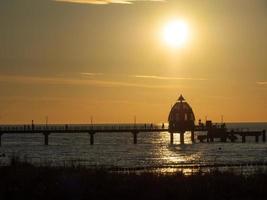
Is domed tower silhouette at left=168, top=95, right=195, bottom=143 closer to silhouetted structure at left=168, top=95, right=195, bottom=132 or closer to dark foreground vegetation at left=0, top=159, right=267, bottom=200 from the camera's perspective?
silhouetted structure at left=168, top=95, right=195, bottom=132

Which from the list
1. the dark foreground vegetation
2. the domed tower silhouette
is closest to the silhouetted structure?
the domed tower silhouette

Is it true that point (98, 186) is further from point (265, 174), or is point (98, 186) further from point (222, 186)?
point (265, 174)

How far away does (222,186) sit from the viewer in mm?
28719

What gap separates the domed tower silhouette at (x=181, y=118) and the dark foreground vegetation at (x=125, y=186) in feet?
368

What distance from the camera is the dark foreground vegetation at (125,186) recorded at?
Answer: 87.6 feet

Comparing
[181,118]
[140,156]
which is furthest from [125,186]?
[181,118]

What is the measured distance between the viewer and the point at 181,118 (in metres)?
145

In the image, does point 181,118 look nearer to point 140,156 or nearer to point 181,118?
point 181,118

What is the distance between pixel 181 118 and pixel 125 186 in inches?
4622

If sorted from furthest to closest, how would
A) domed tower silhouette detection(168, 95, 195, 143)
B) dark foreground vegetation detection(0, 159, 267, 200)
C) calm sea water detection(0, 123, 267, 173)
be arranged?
domed tower silhouette detection(168, 95, 195, 143)
calm sea water detection(0, 123, 267, 173)
dark foreground vegetation detection(0, 159, 267, 200)

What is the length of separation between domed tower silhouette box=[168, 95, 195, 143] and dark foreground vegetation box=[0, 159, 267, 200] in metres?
112

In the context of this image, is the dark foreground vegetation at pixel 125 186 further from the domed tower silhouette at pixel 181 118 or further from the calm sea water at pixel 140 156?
the domed tower silhouette at pixel 181 118

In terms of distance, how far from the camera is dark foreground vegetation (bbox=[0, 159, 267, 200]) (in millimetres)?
26688

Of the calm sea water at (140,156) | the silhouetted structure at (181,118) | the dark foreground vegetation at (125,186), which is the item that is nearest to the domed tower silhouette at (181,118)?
the silhouetted structure at (181,118)
